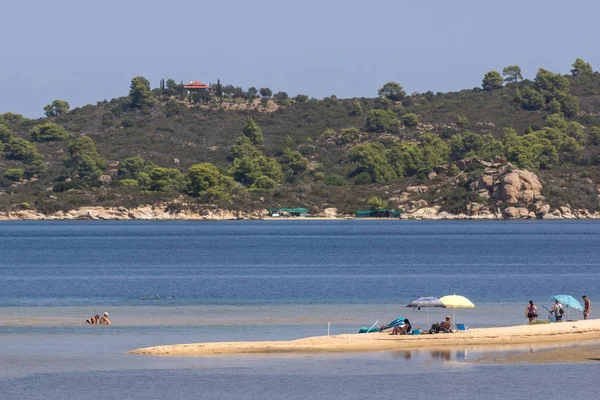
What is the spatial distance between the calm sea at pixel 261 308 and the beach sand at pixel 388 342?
1.32m

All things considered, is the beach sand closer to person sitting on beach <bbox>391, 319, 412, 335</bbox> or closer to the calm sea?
person sitting on beach <bbox>391, 319, 412, 335</bbox>

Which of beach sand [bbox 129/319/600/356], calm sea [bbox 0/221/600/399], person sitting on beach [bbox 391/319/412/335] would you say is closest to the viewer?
calm sea [bbox 0/221/600/399]

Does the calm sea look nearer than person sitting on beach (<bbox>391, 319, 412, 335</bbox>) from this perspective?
Yes

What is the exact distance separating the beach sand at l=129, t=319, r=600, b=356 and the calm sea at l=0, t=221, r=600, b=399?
1324 mm

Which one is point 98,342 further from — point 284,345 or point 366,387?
point 366,387

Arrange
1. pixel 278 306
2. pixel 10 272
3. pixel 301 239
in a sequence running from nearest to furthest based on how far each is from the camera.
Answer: pixel 278 306, pixel 10 272, pixel 301 239

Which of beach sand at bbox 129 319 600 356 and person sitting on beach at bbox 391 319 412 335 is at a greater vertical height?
person sitting on beach at bbox 391 319 412 335

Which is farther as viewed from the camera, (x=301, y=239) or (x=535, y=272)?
(x=301, y=239)

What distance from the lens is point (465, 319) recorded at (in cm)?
5841

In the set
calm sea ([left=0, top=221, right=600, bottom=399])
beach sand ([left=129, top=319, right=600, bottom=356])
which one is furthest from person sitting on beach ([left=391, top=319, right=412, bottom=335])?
calm sea ([left=0, top=221, right=600, bottom=399])

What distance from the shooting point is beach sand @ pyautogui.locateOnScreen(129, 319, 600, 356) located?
46125mm

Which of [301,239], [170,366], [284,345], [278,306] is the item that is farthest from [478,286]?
[301,239]

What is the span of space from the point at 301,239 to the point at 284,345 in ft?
396

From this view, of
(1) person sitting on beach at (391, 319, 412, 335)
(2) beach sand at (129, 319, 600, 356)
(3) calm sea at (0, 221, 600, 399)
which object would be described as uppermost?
(1) person sitting on beach at (391, 319, 412, 335)
